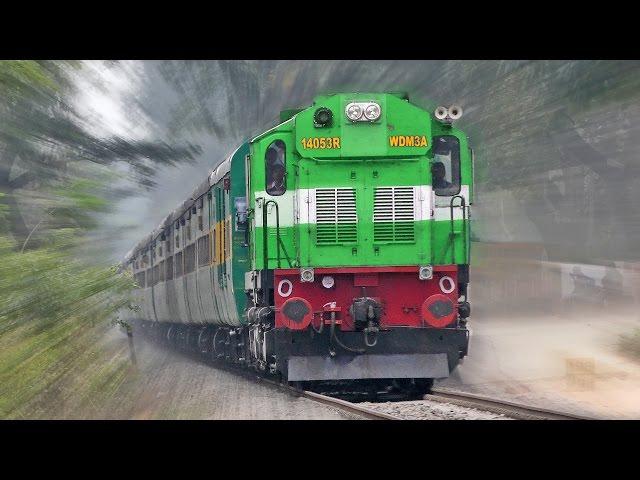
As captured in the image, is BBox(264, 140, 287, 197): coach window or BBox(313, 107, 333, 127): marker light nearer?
BBox(313, 107, 333, 127): marker light

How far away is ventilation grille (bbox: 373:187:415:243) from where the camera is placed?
1247cm

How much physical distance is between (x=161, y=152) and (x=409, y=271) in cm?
1432

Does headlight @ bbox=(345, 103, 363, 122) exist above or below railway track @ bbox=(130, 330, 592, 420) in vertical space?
above

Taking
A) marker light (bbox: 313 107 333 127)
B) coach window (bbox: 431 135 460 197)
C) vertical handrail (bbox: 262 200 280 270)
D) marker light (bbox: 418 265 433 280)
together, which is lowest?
marker light (bbox: 418 265 433 280)

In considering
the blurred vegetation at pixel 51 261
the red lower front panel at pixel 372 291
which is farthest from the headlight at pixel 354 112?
the blurred vegetation at pixel 51 261

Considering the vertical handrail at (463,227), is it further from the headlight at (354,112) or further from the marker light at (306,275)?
the marker light at (306,275)

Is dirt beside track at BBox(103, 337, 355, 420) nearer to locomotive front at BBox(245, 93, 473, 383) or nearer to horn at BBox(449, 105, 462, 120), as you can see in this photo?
locomotive front at BBox(245, 93, 473, 383)

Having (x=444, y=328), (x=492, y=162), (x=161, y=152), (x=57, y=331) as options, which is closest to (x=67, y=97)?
(x=57, y=331)

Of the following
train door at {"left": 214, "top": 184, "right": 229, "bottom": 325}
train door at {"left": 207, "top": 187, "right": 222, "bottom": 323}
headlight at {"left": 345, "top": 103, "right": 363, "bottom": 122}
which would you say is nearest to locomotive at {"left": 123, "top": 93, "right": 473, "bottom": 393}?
headlight at {"left": 345, "top": 103, "right": 363, "bottom": 122}

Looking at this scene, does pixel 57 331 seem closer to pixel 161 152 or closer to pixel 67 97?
pixel 67 97

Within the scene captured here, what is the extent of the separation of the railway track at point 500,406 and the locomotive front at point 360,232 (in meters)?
0.47

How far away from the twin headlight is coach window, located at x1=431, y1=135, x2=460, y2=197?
83 cm

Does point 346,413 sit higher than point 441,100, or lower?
lower

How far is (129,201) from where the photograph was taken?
28.6 metres
